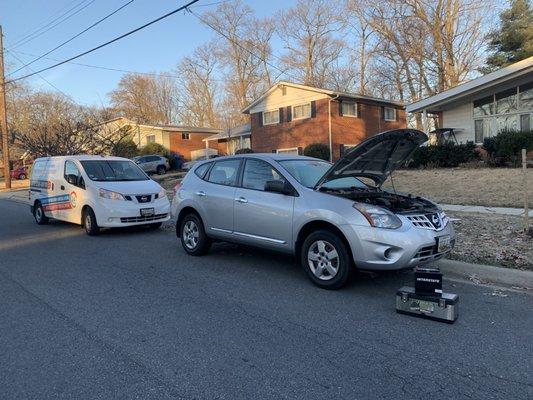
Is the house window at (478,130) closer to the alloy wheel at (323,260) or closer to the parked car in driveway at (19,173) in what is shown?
the alloy wheel at (323,260)

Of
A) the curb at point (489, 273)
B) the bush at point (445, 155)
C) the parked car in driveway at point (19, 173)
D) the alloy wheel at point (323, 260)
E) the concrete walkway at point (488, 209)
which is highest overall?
the parked car in driveway at point (19, 173)

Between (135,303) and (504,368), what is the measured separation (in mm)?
3745

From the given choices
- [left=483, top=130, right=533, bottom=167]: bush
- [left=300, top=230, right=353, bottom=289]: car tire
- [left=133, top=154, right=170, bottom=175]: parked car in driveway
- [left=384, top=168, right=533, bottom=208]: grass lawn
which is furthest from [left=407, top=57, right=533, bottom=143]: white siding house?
[left=133, top=154, right=170, bottom=175]: parked car in driveway

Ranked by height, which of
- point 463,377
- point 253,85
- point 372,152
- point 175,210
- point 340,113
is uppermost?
point 253,85

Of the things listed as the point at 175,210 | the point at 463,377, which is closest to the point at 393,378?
the point at 463,377

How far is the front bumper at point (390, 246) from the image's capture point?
5.04 metres

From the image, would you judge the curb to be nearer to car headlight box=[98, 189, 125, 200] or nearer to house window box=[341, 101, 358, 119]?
car headlight box=[98, 189, 125, 200]

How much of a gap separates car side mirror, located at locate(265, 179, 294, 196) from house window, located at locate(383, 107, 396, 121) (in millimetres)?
28345

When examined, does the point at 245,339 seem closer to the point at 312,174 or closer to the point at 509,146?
the point at 312,174

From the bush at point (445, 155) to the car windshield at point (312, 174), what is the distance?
13.5 metres

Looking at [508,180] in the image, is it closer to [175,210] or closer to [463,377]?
[175,210]

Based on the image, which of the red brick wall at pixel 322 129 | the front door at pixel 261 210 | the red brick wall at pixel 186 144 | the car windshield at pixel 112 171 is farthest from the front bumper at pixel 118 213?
the red brick wall at pixel 186 144

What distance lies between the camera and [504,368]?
3527 mm

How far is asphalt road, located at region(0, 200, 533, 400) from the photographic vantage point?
3.31 meters
